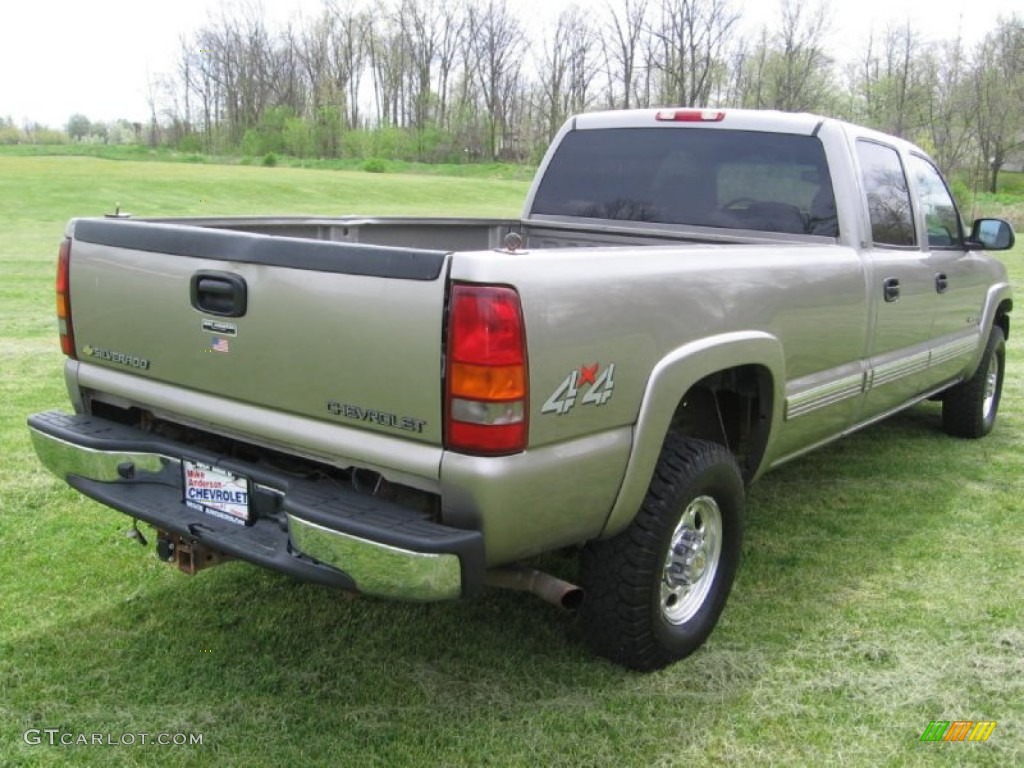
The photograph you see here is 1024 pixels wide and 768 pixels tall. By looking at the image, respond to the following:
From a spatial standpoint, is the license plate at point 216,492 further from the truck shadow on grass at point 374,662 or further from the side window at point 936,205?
the side window at point 936,205

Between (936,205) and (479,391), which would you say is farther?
(936,205)

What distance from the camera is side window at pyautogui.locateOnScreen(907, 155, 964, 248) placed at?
17.1 feet

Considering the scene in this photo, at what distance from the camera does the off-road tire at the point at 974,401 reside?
6262mm

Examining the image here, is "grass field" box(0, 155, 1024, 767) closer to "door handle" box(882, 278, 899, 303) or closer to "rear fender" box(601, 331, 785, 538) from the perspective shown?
"rear fender" box(601, 331, 785, 538)

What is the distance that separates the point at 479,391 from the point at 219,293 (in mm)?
951

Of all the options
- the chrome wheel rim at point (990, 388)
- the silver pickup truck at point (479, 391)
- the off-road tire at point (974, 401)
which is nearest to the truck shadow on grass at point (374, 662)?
the silver pickup truck at point (479, 391)

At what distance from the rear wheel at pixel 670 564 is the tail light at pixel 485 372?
73 centimetres

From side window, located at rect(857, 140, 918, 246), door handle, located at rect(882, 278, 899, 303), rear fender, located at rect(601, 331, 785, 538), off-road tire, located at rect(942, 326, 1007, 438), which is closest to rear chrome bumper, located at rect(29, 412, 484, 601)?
rear fender, located at rect(601, 331, 785, 538)

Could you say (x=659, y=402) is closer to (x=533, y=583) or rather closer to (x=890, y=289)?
(x=533, y=583)

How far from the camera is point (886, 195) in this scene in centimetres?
475

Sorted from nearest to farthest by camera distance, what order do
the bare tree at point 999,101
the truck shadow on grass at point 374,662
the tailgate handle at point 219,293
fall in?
the tailgate handle at point 219,293, the truck shadow on grass at point 374,662, the bare tree at point 999,101

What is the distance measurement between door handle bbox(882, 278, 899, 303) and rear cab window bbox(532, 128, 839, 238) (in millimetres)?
357

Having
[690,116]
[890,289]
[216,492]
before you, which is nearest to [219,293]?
[216,492]

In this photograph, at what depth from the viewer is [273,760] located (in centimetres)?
281
